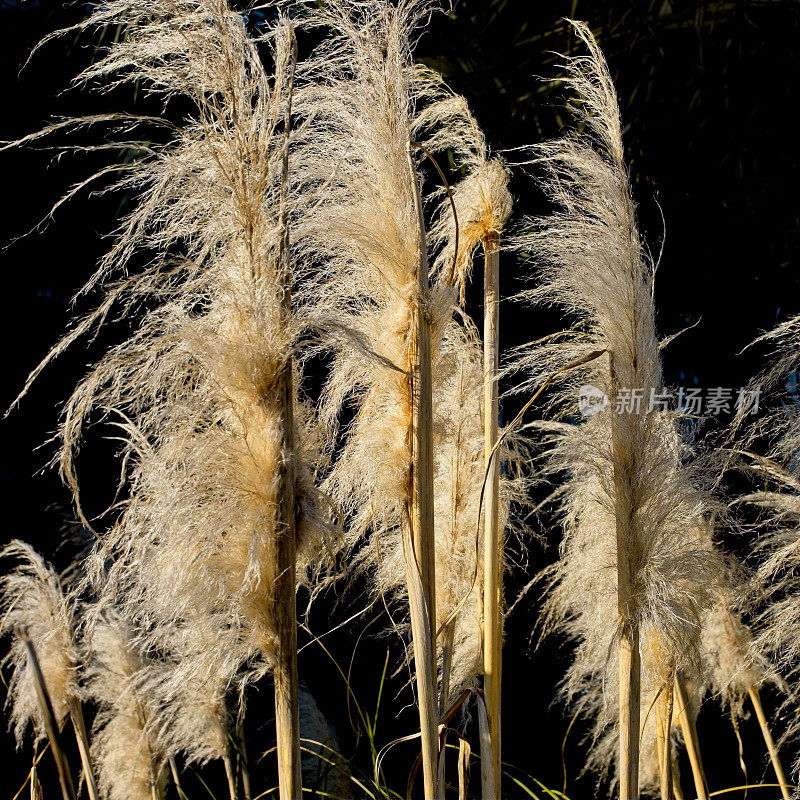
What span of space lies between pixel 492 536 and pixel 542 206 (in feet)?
9.11

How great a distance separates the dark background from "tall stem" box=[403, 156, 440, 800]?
8.21 feet

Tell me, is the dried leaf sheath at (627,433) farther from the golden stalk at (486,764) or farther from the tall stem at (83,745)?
the tall stem at (83,745)

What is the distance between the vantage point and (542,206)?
3998 millimetres

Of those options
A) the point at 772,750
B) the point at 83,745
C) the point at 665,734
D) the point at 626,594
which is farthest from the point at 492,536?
the point at 772,750

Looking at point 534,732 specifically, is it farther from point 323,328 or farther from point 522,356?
point 323,328

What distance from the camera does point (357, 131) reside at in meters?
1.32

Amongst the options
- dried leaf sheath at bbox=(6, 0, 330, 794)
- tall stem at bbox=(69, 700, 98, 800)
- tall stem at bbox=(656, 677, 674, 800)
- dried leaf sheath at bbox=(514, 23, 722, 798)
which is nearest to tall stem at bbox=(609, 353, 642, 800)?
dried leaf sheath at bbox=(514, 23, 722, 798)

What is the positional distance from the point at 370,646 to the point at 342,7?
12.5 feet

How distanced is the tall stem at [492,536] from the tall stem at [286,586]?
1.47 ft

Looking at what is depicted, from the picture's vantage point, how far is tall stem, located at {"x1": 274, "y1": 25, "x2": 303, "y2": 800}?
116 cm

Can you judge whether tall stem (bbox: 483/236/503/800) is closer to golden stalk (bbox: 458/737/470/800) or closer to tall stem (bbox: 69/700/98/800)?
golden stalk (bbox: 458/737/470/800)

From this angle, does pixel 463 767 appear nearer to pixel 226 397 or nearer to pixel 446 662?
pixel 446 662

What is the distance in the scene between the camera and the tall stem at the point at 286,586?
1.16 meters

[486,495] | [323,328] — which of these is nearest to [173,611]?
[323,328]
